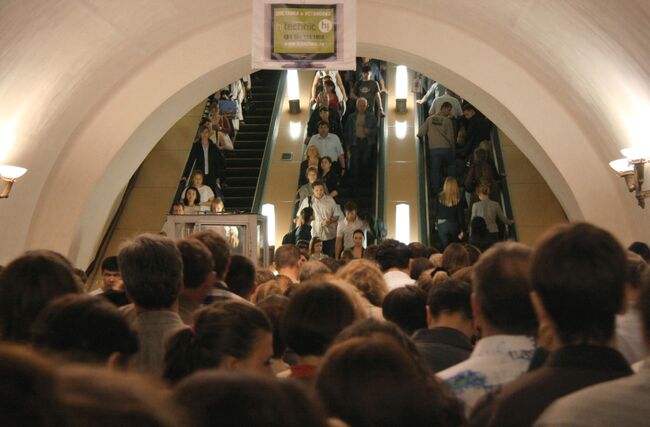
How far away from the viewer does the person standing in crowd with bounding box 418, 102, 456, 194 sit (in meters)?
16.0

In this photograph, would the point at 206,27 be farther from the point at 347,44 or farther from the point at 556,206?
the point at 556,206

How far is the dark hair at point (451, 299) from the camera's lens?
392 cm

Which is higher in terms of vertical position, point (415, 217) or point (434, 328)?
point (415, 217)

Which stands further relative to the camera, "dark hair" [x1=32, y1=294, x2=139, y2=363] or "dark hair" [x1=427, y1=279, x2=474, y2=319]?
"dark hair" [x1=427, y1=279, x2=474, y2=319]

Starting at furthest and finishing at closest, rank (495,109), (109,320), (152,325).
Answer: (495,109)
(152,325)
(109,320)

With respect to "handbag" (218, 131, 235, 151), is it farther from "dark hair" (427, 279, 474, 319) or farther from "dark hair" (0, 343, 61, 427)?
"dark hair" (0, 343, 61, 427)

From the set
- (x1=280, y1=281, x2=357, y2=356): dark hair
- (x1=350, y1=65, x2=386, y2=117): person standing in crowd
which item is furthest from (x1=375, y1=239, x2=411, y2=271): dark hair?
(x1=350, y1=65, x2=386, y2=117): person standing in crowd

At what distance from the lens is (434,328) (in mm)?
3887

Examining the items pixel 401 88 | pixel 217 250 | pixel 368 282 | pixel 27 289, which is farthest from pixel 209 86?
pixel 401 88

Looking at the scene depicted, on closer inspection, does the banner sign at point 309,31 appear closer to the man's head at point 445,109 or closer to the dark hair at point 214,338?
the man's head at point 445,109

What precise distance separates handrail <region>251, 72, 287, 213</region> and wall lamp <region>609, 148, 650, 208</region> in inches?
310

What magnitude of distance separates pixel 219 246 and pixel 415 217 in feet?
37.9

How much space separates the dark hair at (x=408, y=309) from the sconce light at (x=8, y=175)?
21.0 feet

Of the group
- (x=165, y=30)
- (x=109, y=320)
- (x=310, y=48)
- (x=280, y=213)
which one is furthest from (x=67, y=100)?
(x=109, y=320)
